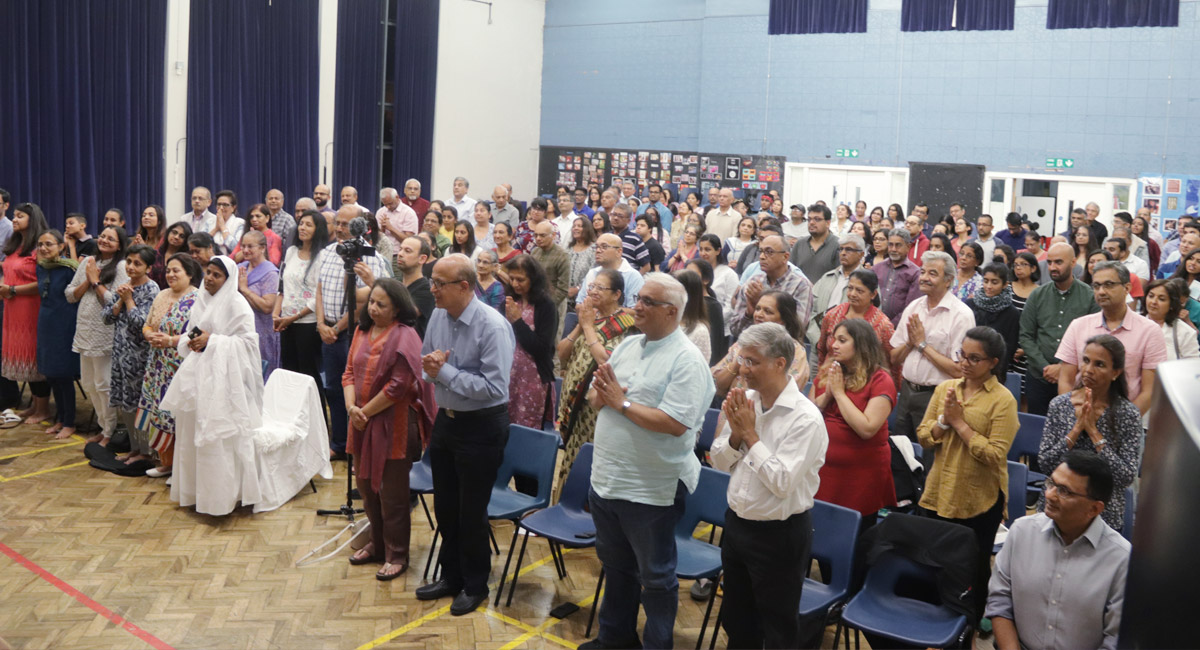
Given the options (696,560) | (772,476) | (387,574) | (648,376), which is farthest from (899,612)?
(387,574)

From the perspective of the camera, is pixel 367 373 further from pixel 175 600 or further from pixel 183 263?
pixel 183 263

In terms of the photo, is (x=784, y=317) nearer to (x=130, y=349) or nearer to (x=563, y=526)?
(x=563, y=526)

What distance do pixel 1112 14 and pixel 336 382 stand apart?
10421 millimetres

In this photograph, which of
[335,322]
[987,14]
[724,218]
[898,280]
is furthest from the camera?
[987,14]

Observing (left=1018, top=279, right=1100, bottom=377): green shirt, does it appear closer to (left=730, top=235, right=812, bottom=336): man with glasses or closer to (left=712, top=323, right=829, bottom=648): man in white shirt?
(left=730, top=235, right=812, bottom=336): man with glasses

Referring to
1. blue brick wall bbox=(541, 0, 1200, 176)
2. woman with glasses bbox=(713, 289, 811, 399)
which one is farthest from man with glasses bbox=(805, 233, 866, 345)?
blue brick wall bbox=(541, 0, 1200, 176)

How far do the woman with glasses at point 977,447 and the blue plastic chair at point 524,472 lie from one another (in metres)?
1.75

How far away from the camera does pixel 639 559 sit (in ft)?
11.9

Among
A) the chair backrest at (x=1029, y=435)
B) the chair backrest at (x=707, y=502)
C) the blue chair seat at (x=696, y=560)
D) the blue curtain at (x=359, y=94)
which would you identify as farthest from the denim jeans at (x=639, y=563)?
the blue curtain at (x=359, y=94)

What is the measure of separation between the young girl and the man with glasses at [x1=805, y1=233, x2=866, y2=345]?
206 inches

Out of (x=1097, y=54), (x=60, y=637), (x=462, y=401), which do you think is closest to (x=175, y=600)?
(x=60, y=637)

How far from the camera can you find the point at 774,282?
20.1ft

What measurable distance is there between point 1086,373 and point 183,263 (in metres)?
4.93

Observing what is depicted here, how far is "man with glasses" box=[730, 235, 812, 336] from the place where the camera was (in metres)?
5.98
